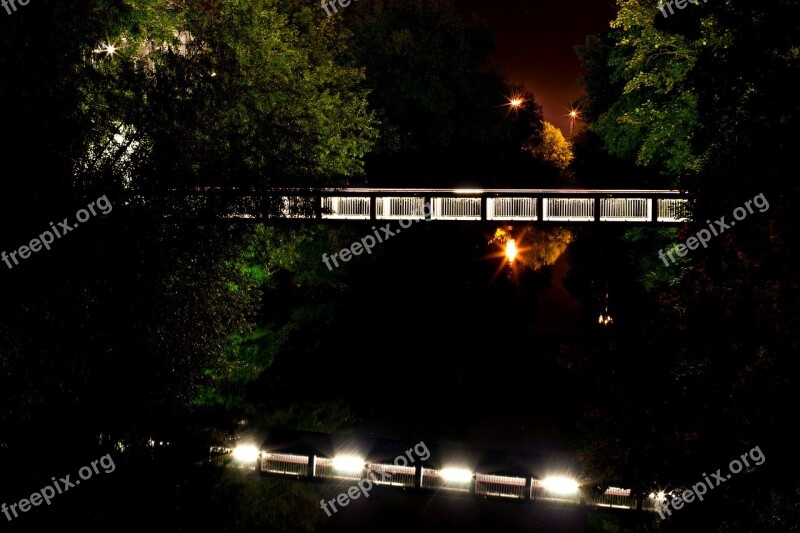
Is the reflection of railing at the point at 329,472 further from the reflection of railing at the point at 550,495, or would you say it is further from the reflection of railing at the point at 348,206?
the reflection of railing at the point at 348,206

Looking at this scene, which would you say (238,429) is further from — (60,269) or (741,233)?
(741,233)

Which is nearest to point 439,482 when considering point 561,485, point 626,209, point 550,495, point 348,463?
point 348,463

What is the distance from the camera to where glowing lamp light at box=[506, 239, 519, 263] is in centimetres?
3409

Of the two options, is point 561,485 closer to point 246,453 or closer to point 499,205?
point 246,453

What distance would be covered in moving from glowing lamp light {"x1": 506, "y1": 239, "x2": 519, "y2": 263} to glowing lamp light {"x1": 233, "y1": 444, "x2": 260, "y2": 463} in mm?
22563

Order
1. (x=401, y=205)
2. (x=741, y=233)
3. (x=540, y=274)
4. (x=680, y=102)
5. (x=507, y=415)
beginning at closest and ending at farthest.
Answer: (x=741, y=233)
(x=507, y=415)
(x=680, y=102)
(x=401, y=205)
(x=540, y=274)

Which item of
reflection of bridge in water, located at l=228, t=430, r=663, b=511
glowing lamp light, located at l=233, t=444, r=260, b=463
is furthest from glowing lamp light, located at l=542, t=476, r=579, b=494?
glowing lamp light, located at l=233, t=444, r=260, b=463

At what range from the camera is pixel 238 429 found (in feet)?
43.0

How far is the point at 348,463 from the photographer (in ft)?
38.7

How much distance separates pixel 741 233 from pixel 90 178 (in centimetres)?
763

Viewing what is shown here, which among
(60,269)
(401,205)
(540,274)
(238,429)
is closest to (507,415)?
(238,429)

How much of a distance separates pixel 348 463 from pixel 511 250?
83.3 feet

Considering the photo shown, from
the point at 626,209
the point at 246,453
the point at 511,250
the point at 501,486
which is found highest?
the point at 511,250

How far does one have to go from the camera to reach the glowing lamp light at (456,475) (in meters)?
11.4
